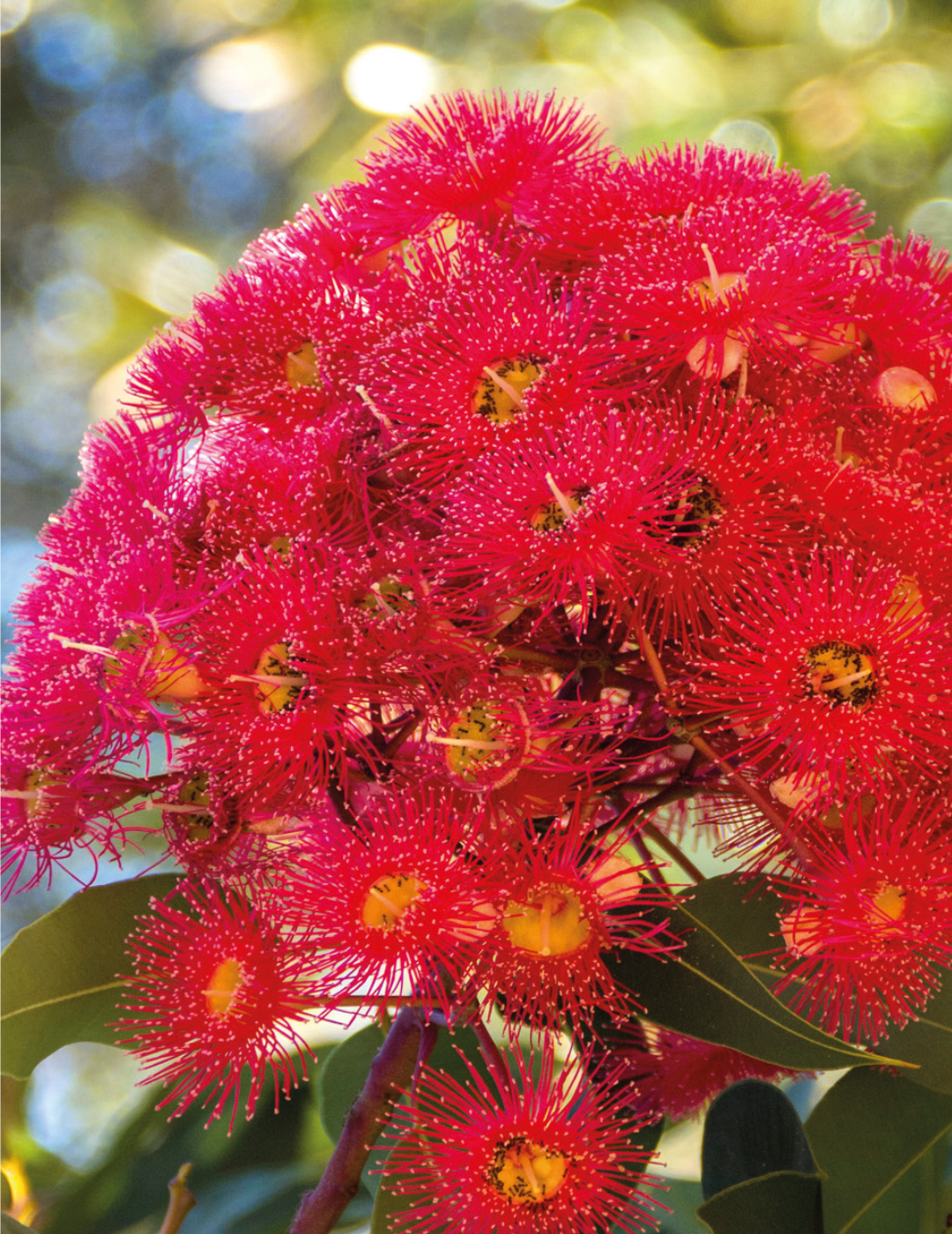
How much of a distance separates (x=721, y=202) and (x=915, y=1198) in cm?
43

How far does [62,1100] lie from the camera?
836mm

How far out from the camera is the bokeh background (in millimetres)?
942

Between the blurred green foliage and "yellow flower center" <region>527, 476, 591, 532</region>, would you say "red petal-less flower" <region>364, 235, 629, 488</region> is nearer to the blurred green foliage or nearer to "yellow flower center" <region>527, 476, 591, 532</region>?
"yellow flower center" <region>527, 476, 591, 532</region>

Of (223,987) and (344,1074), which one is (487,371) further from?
(344,1074)

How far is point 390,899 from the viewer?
36 cm

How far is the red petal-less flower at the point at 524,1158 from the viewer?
0.36 meters

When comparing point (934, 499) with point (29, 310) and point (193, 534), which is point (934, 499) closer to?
point (193, 534)

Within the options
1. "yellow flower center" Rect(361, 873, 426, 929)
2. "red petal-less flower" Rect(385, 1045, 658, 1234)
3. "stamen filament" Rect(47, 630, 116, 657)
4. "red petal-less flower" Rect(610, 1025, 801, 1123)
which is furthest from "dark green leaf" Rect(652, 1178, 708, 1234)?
"stamen filament" Rect(47, 630, 116, 657)

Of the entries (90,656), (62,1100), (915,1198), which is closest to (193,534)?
(90,656)

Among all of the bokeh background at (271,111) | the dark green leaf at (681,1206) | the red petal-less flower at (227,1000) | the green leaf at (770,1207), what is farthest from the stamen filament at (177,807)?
the bokeh background at (271,111)

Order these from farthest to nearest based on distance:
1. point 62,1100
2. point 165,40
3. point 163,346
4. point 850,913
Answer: point 165,40 < point 62,1100 < point 163,346 < point 850,913

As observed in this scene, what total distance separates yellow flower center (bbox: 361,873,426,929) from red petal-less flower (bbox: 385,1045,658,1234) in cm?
6

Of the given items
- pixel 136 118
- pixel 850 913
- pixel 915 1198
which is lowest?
pixel 915 1198

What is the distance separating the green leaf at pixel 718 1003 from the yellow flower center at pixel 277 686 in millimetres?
158
